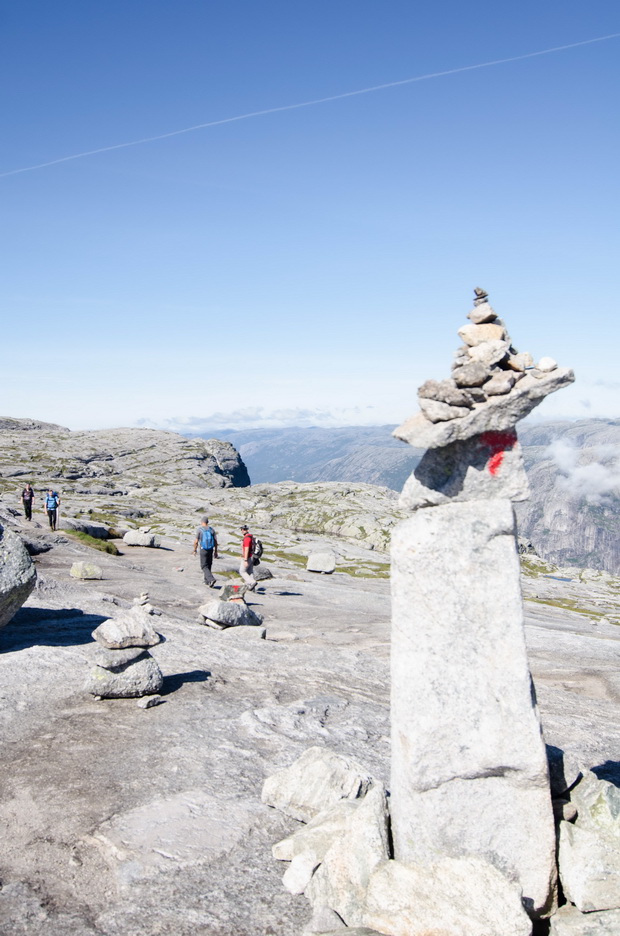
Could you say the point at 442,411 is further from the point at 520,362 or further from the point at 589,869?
the point at 589,869

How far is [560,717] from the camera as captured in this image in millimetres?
17375

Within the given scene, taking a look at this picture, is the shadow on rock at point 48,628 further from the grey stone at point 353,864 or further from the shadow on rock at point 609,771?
the shadow on rock at point 609,771

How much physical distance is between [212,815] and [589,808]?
242 inches

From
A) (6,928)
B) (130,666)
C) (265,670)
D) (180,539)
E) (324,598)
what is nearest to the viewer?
(6,928)

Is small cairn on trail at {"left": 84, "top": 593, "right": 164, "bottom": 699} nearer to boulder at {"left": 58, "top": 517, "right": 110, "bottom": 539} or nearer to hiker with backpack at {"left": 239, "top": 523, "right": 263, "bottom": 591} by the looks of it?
hiker with backpack at {"left": 239, "top": 523, "right": 263, "bottom": 591}

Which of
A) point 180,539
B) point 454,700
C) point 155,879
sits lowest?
point 180,539

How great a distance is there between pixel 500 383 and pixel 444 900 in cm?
Answer: 671

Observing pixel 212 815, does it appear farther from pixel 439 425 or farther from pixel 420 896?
pixel 439 425

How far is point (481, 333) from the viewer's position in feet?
28.9

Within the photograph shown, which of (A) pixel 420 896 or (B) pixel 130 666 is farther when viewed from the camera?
(B) pixel 130 666

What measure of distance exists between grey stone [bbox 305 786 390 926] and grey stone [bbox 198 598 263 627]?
48.5 feet

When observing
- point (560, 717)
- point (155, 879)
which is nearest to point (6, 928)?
point (155, 879)

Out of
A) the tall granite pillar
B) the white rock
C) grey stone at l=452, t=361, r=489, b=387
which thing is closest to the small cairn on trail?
the tall granite pillar

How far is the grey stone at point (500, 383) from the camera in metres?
8.39
